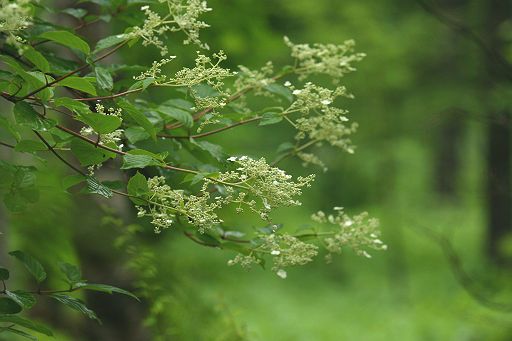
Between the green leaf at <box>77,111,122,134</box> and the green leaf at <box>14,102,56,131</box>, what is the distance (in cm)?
10

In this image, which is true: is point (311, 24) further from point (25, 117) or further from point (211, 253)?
point (25, 117)

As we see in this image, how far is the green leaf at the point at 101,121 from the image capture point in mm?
1490

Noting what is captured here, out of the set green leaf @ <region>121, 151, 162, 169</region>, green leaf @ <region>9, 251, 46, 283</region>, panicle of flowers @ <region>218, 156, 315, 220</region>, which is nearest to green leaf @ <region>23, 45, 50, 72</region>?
green leaf @ <region>121, 151, 162, 169</region>

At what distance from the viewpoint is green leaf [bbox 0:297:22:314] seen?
1684 millimetres

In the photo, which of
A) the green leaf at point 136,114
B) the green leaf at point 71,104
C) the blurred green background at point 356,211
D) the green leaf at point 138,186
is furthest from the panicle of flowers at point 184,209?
the blurred green background at point 356,211

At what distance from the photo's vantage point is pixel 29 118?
1.55 metres

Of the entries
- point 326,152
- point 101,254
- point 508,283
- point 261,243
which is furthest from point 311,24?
point 261,243

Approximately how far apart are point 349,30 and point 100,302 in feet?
21.2

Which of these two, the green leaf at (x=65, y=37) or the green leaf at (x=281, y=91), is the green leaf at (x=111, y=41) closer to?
the green leaf at (x=65, y=37)

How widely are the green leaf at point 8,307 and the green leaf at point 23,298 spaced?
2 cm

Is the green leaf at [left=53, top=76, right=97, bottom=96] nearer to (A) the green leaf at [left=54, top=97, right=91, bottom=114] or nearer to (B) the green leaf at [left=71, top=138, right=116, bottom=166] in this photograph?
(A) the green leaf at [left=54, top=97, right=91, bottom=114]

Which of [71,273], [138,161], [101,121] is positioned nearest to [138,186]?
[138,161]

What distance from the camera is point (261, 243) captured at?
1905 mm

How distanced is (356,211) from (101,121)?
11436 millimetres
